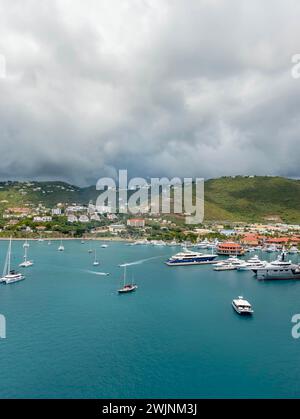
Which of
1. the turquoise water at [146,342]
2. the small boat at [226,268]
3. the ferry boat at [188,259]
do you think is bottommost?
the turquoise water at [146,342]

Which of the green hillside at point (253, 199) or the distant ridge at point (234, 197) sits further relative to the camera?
the distant ridge at point (234, 197)

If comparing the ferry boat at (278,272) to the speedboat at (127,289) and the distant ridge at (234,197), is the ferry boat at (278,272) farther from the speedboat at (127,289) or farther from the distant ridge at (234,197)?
the distant ridge at (234,197)

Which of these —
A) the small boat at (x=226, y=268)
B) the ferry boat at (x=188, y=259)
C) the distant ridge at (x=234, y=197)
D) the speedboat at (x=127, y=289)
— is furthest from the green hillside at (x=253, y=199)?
the speedboat at (x=127, y=289)

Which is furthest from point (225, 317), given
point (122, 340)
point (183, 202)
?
point (183, 202)

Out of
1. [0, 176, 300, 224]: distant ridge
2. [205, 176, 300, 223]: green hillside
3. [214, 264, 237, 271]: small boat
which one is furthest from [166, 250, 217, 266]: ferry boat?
[205, 176, 300, 223]: green hillside

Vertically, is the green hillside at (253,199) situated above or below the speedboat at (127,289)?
above

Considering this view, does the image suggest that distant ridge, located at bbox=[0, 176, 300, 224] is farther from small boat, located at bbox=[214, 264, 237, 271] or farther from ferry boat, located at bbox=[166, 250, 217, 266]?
small boat, located at bbox=[214, 264, 237, 271]

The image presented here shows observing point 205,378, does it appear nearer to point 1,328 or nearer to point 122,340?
point 122,340
